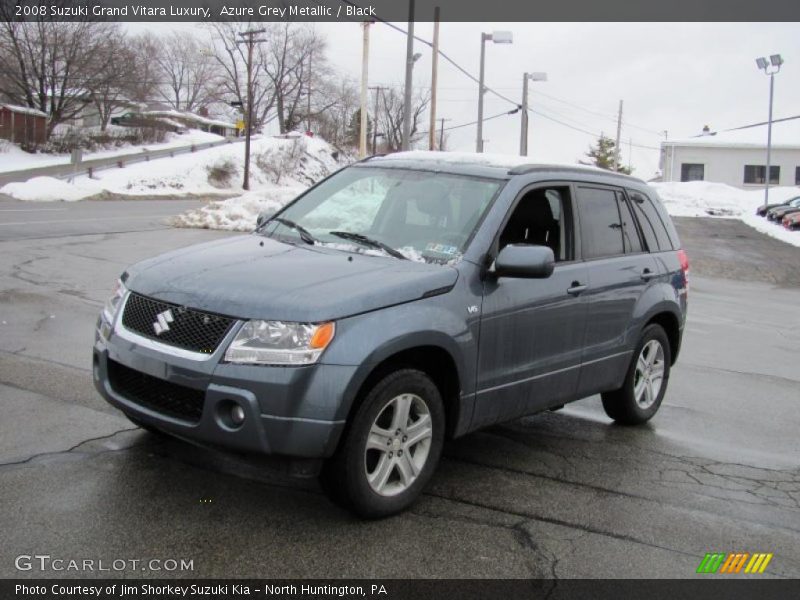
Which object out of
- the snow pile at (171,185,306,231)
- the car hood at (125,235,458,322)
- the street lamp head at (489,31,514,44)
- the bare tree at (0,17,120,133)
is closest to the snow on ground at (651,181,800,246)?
the street lamp head at (489,31,514,44)

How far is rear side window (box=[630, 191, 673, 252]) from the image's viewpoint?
20.0ft

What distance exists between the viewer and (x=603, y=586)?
11.7 feet

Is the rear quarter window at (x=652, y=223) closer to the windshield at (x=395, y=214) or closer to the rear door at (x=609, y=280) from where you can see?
the rear door at (x=609, y=280)

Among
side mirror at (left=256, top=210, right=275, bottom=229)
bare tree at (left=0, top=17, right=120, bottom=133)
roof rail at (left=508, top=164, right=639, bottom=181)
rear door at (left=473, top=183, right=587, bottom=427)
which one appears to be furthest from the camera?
bare tree at (left=0, top=17, right=120, bottom=133)

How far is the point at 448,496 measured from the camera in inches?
176

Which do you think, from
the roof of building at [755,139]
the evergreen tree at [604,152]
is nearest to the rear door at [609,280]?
the roof of building at [755,139]

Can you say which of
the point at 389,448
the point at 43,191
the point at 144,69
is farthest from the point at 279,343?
the point at 144,69

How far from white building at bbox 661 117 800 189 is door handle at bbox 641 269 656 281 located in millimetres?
60139

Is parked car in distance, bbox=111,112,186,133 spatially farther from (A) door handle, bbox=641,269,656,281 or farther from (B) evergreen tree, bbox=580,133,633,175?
(A) door handle, bbox=641,269,656,281

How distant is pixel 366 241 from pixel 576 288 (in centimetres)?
138

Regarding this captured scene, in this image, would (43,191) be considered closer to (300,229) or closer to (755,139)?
(300,229)

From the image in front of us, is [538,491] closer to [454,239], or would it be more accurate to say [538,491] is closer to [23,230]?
[454,239]

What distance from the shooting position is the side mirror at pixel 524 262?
4.36m

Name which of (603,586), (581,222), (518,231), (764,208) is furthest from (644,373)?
(764,208)
